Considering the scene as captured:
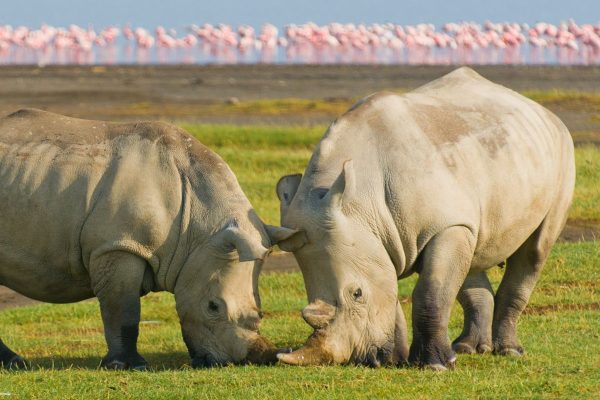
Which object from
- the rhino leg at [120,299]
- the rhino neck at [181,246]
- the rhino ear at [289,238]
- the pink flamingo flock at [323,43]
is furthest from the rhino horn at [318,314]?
the pink flamingo flock at [323,43]

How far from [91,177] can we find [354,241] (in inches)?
89.0

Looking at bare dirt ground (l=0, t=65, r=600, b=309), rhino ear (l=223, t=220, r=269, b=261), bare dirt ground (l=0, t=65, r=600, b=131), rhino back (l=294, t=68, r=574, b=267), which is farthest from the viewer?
bare dirt ground (l=0, t=65, r=600, b=131)

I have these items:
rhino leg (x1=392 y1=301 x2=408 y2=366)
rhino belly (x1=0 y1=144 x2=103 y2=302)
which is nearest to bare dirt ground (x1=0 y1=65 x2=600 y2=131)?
rhino leg (x1=392 y1=301 x2=408 y2=366)

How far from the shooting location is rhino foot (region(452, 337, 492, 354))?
1277cm

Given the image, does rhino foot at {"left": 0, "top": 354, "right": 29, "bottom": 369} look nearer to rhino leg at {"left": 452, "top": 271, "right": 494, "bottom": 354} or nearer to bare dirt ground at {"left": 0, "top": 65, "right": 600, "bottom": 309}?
rhino leg at {"left": 452, "top": 271, "right": 494, "bottom": 354}

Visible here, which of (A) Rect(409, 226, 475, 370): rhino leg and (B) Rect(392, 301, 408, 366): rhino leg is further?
(B) Rect(392, 301, 408, 366): rhino leg

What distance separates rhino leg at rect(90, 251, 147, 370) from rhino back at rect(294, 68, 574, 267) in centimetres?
156

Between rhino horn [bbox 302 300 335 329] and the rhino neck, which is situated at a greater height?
the rhino neck

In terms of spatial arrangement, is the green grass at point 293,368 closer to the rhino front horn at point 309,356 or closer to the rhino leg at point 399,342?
the rhino front horn at point 309,356

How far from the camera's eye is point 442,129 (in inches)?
458

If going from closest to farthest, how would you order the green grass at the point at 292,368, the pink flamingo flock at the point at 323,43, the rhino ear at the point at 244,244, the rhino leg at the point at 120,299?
the green grass at the point at 292,368 < the rhino ear at the point at 244,244 < the rhino leg at the point at 120,299 < the pink flamingo flock at the point at 323,43

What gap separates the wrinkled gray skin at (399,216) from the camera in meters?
11.0

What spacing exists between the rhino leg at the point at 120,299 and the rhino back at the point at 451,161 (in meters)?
1.56

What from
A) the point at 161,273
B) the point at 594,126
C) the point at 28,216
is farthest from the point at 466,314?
the point at 594,126
